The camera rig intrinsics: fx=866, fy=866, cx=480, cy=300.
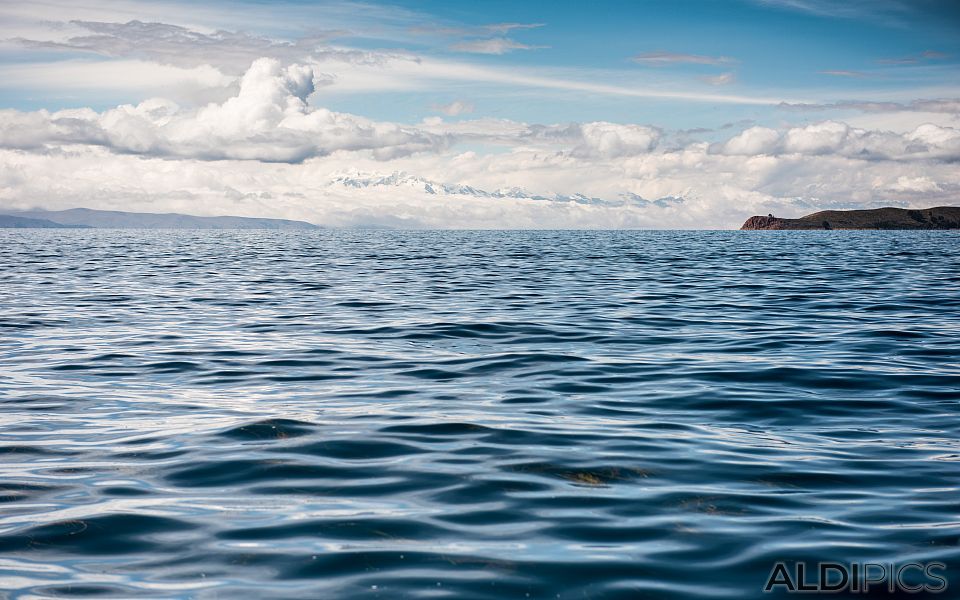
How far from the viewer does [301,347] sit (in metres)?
18.9

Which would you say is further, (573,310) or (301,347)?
(573,310)

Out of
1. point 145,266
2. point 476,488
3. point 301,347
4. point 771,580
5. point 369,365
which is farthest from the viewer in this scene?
point 145,266

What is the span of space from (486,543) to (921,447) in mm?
6237

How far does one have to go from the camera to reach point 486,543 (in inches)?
278

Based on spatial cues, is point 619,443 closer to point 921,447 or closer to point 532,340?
point 921,447

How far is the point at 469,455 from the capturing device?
9.86 meters

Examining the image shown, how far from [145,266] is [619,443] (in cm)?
4694

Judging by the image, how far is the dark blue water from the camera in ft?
21.8

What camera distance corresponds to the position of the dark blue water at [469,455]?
262 inches

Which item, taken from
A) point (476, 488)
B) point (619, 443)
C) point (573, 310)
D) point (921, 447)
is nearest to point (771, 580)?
point (476, 488)

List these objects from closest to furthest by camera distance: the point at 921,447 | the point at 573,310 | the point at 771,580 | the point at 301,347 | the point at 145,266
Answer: the point at 771,580
the point at 921,447
the point at 301,347
the point at 573,310
the point at 145,266

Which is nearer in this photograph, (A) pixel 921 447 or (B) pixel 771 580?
(B) pixel 771 580

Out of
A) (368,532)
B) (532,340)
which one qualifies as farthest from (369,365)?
(368,532)

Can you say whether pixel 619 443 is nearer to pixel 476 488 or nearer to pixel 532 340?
pixel 476 488
